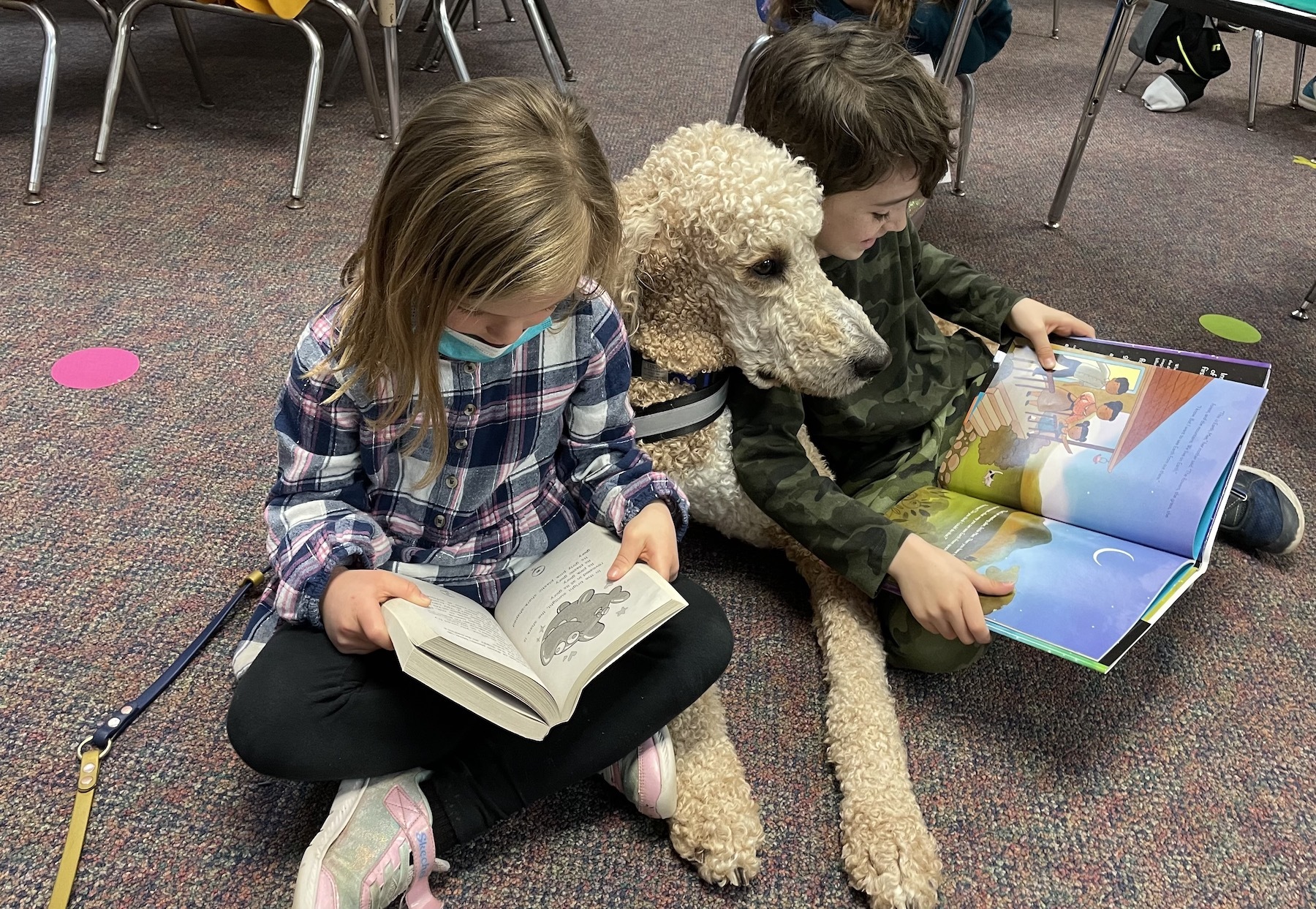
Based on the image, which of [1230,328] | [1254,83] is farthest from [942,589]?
[1254,83]

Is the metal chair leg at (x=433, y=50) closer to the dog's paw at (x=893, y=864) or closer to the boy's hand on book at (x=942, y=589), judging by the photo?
the boy's hand on book at (x=942, y=589)

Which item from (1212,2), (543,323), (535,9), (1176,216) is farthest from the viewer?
(535,9)

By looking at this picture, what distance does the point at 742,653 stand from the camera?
3.17ft

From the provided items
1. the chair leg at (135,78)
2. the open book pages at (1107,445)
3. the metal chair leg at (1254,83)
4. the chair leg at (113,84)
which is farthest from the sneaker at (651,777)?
the metal chair leg at (1254,83)

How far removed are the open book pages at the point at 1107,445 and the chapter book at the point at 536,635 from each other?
1.70ft

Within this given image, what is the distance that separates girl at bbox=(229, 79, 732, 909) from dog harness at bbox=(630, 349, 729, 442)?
0.05 meters

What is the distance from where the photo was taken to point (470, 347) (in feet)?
2.22

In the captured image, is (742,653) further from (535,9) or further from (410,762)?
(535,9)

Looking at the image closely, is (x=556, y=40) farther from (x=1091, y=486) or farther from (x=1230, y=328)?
(x=1091, y=486)

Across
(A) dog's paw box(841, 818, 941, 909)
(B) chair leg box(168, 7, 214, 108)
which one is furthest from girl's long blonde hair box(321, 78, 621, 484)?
(B) chair leg box(168, 7, 214, 108)

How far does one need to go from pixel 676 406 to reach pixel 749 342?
10 cm

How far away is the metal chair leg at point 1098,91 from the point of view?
1635 mm

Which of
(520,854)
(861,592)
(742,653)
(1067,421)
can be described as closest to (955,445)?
(1067,421)

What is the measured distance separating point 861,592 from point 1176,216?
156cm
